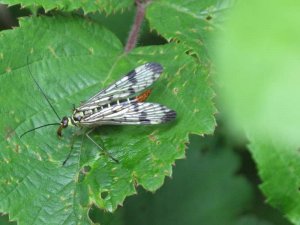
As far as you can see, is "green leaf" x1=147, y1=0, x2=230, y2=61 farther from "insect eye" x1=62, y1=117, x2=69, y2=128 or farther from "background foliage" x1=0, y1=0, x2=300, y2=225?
"insect eye" x1=62, y1=117, x2=69, y2=128

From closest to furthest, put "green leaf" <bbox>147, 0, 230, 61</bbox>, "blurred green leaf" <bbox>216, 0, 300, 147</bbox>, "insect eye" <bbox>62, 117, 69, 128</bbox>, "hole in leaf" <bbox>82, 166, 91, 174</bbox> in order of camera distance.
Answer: "blurred green leaf" <bbox>216, 0, 300, 147</bbox> < "hole in leaf" <bbox>82, 166, 91, 174</bbox> < "insect eye" <bbox>62, 117, 69, 128</bbox> < "green leaf" <bbox>147, 0, 230, 61</bbox>

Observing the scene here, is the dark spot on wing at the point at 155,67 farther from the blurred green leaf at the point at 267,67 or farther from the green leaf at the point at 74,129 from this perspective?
the blurred green leaf at the point at 267,67

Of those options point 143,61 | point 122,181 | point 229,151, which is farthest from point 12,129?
point 229,151

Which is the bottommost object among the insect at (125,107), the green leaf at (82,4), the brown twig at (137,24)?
the insect at (125,107)

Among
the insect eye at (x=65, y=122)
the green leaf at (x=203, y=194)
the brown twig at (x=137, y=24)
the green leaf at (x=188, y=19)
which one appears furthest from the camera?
the green leaf at (x=203, y=194)

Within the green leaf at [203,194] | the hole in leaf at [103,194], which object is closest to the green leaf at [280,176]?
the hole in leaf at [103,194]

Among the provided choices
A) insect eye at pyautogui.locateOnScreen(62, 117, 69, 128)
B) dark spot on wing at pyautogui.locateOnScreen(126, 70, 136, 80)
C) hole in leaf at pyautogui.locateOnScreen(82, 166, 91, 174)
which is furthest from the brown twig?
hole in leaf at pyautogui.locateOnScreen(82, 166, 91, 174)

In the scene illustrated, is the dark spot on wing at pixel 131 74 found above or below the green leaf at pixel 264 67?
below
